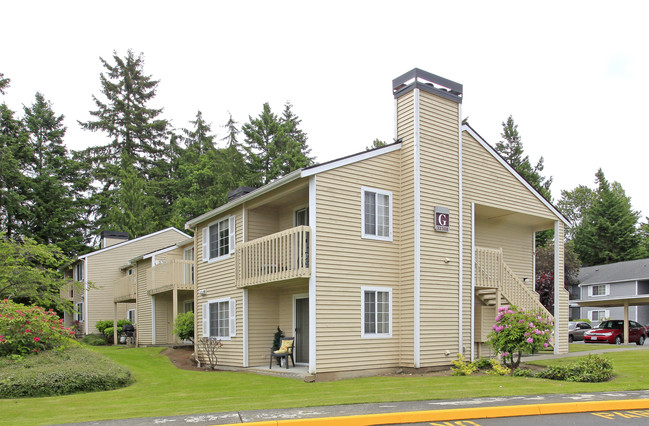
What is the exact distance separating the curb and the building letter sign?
291 inches

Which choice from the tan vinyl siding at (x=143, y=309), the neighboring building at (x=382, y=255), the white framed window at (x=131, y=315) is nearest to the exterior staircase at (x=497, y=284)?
the neighboring building at (x=382, y=255)

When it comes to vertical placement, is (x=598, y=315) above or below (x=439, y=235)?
below

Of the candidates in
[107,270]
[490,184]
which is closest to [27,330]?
[490,184]

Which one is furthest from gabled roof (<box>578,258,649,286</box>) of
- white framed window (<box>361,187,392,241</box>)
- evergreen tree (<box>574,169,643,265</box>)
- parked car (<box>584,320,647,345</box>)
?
white framed window (<box>361,187,392,241</box>)

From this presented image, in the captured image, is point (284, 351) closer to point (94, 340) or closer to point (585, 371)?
point (585, 371)

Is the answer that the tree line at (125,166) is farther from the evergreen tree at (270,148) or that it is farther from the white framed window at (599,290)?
the white framed window at (599,290)

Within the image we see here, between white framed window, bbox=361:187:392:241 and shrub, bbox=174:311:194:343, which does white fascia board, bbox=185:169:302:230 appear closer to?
white framed window, bbox=361:187:392:241

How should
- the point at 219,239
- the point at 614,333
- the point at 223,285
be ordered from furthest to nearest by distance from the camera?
the point at 614,333
the point at 219,239
the point at 223,285

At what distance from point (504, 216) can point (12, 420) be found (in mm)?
16463

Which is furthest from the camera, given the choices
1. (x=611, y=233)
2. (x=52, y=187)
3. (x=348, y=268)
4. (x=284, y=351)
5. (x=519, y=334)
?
(x=611, y=233)

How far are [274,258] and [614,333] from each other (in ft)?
75.6

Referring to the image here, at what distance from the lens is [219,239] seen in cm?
1961

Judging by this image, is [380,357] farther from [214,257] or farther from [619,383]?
[214,257]

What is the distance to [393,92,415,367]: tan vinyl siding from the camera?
15.3 metres
